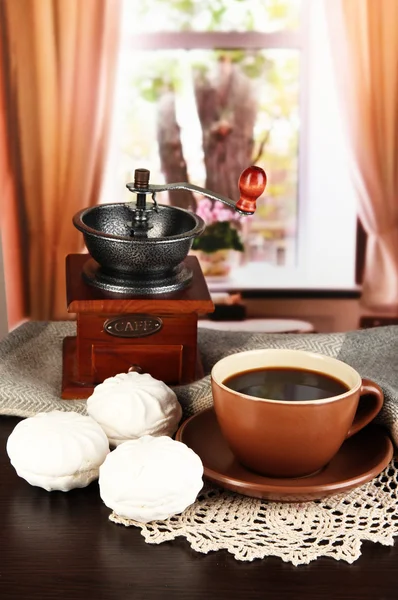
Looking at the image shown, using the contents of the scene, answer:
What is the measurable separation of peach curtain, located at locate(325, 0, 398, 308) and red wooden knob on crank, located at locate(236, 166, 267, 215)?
1.86 m

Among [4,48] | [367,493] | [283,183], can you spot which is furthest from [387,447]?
[4,48]

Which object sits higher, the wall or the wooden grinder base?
the wooden grinder base

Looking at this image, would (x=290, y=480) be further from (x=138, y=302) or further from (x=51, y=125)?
(x=51, y=125)

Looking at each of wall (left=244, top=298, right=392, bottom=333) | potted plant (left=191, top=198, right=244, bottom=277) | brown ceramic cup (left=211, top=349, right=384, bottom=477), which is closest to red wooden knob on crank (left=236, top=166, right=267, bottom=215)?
brown ceramic cup (left=211, top=349, right=384, bottom=477)

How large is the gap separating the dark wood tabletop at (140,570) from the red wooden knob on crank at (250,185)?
447mm

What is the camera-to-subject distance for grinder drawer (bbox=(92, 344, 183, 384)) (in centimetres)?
117

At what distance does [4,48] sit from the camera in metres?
2.80

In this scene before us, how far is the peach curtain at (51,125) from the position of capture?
2773 millimetres

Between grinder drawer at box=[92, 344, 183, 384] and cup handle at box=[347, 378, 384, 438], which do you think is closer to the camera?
cup handle at box=[347, 378, 384, 438]

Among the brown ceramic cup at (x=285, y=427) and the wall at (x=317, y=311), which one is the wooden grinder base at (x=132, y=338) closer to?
the brown ceramic cup at (x=285, y=427)

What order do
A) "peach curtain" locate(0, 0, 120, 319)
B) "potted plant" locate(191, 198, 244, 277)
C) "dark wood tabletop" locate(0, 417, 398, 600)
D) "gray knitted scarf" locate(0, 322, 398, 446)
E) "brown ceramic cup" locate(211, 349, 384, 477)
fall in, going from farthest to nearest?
"potted plant" locate(191, 198, 244, 277) → "peach curtain" locate(0, 0, 120, 319) → "gray knitted scarf" locate(0, 322, 398, 446) → "brown ceramic cup" locate(211, 349, 384, 477) → "dark wood tabletop" locate(0, 417, 398, 600)

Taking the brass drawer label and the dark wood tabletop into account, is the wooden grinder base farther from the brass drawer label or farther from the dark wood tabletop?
the dark wood tabletop

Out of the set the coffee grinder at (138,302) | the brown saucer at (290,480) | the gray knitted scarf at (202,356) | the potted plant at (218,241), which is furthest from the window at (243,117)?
the brown saucer at (290,480)

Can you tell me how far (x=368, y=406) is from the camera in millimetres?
998
